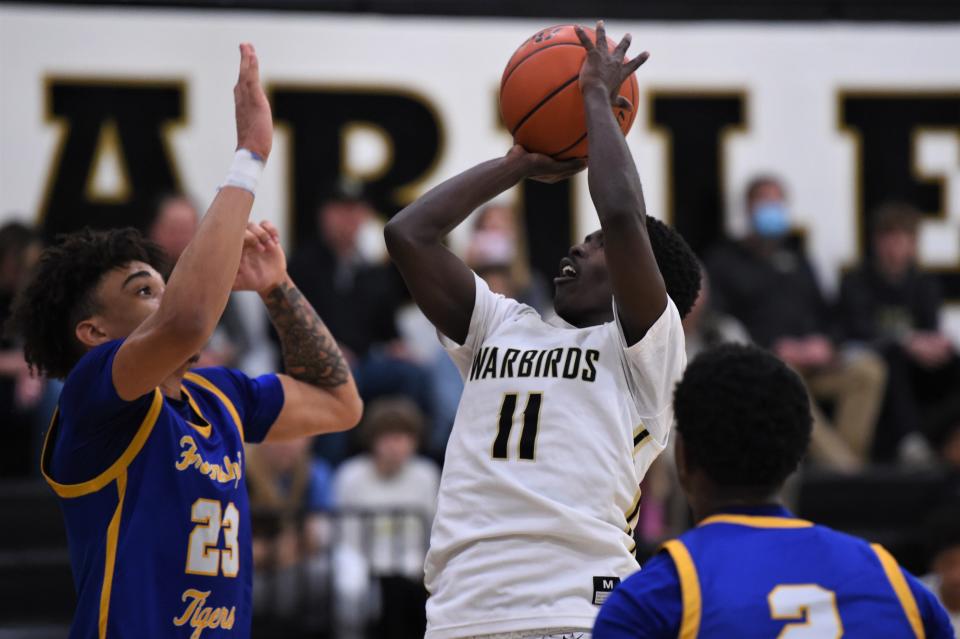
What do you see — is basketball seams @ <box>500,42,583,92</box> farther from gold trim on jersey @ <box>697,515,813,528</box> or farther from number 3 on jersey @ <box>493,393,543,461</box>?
gold trim on jersey @ <box>697,515,813,528</box>

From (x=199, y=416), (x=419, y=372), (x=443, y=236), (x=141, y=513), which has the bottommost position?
(x=419, y=372)

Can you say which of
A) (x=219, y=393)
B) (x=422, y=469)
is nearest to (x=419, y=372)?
(x=422, y=469)

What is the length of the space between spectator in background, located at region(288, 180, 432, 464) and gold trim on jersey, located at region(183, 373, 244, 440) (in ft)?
17.6

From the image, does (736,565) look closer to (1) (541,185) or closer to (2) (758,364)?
(2) (758,364)

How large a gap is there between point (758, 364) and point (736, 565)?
49 cm

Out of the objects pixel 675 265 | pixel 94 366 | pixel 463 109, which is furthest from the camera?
pixel 463 109

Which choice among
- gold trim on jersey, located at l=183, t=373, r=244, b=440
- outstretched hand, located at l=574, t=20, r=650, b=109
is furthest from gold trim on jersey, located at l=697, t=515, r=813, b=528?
gold trim on jersey, located at l=183, t=373, r=244, b=440

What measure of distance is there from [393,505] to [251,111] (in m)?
5.32

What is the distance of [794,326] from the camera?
1129 cm

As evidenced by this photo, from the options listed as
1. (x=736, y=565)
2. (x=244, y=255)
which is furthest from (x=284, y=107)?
(x=736, y=565)

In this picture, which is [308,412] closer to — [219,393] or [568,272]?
[219,393]

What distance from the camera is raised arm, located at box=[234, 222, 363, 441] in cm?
512

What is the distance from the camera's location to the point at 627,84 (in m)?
4.72

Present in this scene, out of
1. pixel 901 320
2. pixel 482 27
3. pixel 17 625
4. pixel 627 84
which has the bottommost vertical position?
pixel 17 625
